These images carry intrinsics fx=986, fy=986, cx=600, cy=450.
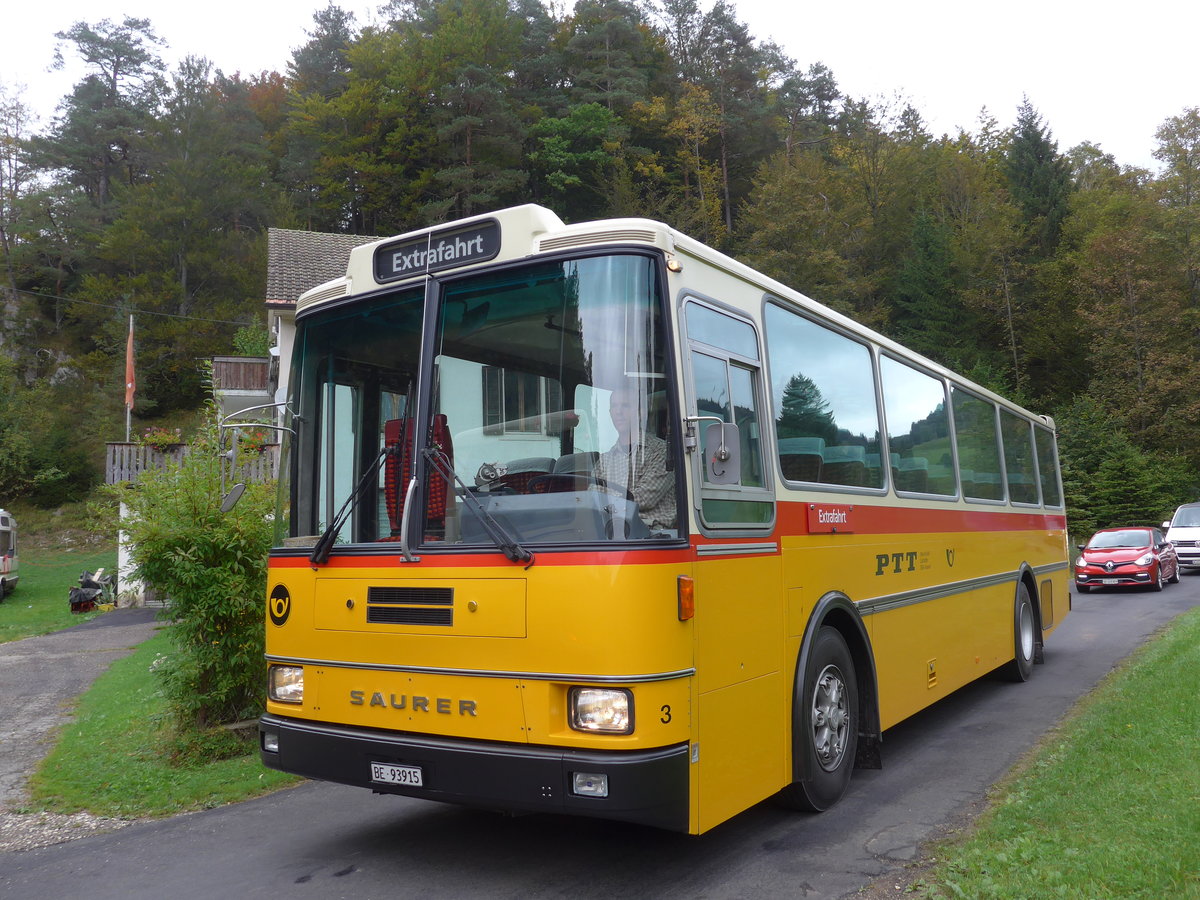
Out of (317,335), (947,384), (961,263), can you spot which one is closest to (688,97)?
(961,263)

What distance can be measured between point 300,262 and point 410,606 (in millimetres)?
27545

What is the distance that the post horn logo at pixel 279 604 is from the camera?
5309 mm

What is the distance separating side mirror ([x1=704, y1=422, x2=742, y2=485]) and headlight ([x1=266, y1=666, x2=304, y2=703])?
7.99ft

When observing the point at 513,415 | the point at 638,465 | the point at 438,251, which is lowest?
the point at 638,465

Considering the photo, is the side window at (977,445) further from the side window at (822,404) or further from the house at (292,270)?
the house at (292,270)

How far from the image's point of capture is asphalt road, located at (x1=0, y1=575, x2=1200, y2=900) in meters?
4.82

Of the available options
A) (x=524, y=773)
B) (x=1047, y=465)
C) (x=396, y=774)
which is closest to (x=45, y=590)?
(x=1047, y=465)

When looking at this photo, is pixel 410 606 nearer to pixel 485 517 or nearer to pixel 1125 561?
pixel 485 517

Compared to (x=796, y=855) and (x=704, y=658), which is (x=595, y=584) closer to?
(x=704, y=658)

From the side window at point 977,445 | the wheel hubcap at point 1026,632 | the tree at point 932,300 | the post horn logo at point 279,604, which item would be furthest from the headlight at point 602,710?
the tree at point 932,300

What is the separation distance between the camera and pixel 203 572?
7777 mm

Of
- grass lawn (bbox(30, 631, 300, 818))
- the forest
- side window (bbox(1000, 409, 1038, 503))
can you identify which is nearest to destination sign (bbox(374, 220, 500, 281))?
grass lawn (bbox(30, 631, 300, 818))

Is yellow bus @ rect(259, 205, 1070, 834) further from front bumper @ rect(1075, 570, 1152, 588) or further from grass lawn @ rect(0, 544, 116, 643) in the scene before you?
front bumper @ rect(1075, 570, 1152, 588)

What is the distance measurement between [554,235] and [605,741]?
2368 mm
